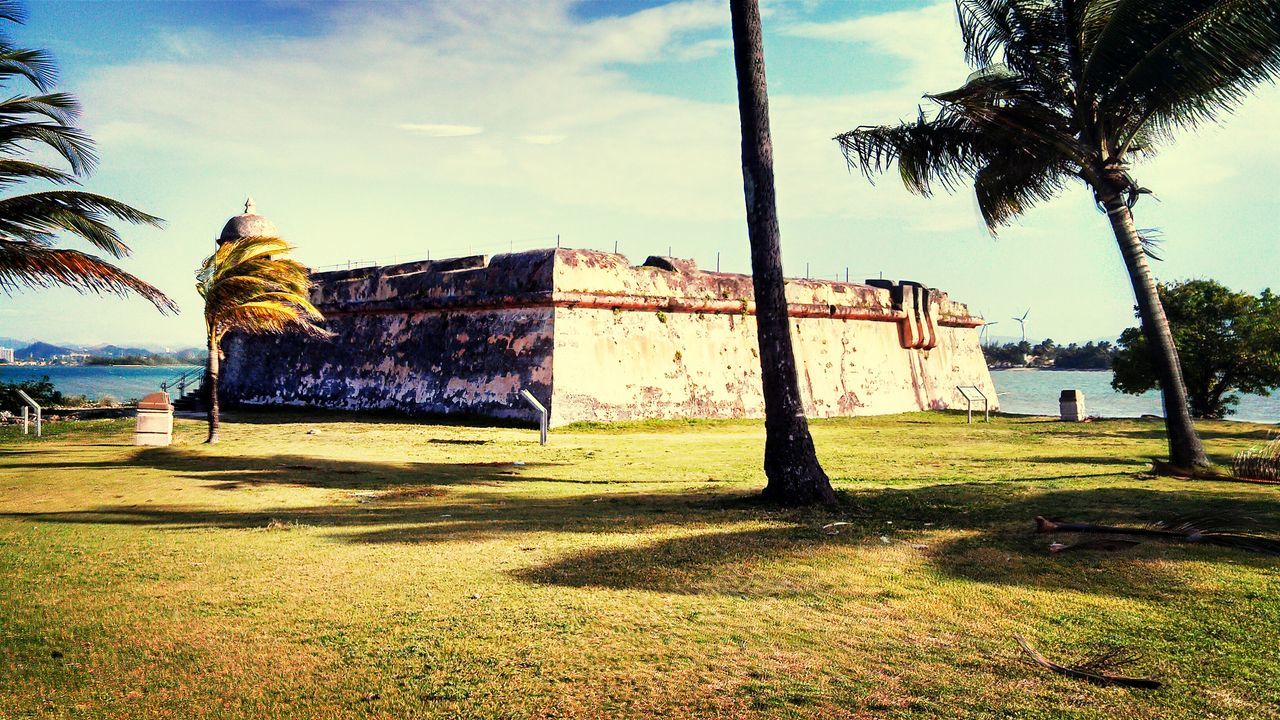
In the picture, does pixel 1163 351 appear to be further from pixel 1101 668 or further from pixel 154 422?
pixel 154 422

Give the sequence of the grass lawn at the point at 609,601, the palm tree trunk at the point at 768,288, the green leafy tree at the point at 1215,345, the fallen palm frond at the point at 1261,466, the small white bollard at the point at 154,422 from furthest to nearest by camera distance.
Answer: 1. the green leafy tree at the point at 1215,345
2. the small white bollard at the point at 154,422
3. the fallen palm frond at the point at 1261,466
4. the palm tree trunk at the point at 768,288
5. the grass lawn at the point at 609,601

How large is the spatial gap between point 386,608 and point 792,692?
1.98 meters

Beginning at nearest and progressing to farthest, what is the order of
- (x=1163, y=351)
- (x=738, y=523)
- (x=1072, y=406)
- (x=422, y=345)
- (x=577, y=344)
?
(x=738, y=523) → (x=1163, y=351) → (x=577, y=344) → (x=1072, y=406) → (x=422, y=345)

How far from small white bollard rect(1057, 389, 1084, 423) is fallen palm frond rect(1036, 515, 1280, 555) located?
13.0 metres

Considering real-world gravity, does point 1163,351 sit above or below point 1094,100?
below

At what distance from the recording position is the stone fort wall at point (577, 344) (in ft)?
55.0

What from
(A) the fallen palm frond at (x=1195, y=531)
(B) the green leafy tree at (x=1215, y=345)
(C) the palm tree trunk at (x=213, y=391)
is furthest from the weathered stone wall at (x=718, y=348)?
(A) the fallen palm frond at (x=1195, y=531)

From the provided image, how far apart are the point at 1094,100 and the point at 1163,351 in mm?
2925

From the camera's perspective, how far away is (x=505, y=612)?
409 cm

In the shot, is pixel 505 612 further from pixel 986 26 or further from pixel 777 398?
pixel 986 26

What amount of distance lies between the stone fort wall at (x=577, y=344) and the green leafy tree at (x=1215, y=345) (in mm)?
4237

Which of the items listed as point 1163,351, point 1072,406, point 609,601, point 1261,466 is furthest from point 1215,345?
point 609,601

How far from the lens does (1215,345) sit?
20266 mm

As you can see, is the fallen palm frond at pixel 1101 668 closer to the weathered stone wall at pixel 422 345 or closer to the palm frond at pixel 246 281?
the palm frond at pixel 246 281
